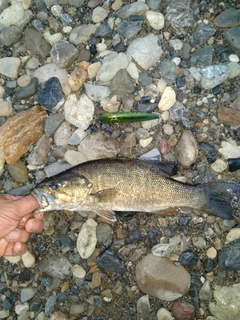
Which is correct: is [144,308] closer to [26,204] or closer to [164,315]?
[164,315]

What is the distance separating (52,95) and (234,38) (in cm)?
234

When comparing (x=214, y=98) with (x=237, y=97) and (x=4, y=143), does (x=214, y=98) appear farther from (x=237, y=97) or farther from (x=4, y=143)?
(x=4, y=143)

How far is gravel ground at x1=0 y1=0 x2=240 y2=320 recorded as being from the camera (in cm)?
490

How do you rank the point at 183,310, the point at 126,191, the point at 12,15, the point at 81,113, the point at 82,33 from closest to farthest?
the point at 126,191 < the point at 183,310 < the point at 81,113 < the point at 82,33 < the point at 12,15

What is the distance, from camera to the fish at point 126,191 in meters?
4.46

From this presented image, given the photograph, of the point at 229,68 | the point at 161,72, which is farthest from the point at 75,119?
the point at 229,68

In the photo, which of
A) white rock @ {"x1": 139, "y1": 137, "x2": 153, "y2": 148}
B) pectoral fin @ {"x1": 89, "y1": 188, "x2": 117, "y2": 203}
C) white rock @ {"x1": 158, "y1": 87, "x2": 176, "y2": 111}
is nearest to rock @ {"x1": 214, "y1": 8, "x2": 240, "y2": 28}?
white rock @ {"x1": 158, "y1": 87, "x2": 176, "y2": 111}

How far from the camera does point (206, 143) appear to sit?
4.92m

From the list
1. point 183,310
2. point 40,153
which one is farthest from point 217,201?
point 40,153

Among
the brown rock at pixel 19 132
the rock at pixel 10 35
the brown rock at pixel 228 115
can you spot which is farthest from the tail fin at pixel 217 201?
the rock at pixel 10 35

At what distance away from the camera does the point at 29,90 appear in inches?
201

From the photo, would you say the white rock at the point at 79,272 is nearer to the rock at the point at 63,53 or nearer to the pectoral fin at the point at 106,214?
the pectoral fin at the point at 106,214

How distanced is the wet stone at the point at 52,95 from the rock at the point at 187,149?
5.19 ft

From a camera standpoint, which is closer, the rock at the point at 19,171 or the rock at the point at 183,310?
the rock at the point at 183,310
